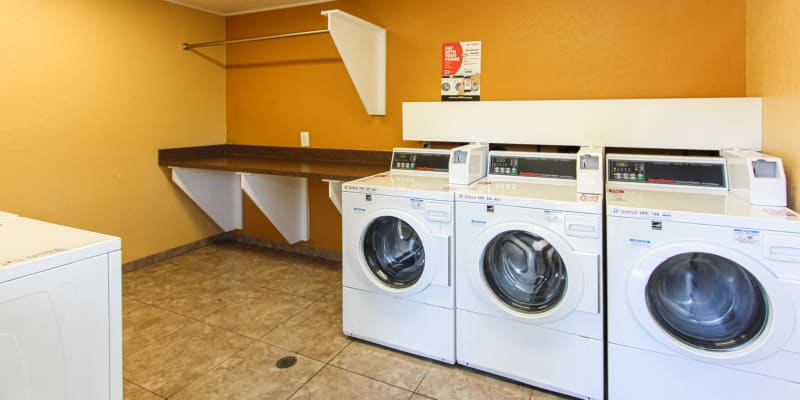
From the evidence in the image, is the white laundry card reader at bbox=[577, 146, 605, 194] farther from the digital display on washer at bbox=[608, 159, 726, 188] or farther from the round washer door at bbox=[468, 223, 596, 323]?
the round washer door at bbox=[468, 223, 596, 323]

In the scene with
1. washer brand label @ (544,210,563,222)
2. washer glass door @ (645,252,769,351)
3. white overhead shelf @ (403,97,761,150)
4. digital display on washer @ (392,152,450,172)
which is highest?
white overhead shelf @ (403,97,761,150)

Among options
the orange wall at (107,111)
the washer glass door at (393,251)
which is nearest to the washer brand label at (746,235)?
the washer glass door at (393,251)

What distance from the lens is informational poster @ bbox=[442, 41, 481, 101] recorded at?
10.0 ft

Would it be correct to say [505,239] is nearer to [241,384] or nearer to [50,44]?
[241,384]

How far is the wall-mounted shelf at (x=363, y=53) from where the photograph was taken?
3012 mm

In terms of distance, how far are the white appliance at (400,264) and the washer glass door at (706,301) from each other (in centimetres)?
89

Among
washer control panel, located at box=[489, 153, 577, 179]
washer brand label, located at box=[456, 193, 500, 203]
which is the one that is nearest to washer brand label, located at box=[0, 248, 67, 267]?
washer brand label, located at box=[456, 193, 500, 203]

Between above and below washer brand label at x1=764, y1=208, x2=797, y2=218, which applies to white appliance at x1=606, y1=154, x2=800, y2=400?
below

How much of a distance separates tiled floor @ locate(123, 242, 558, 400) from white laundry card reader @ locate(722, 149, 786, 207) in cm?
122

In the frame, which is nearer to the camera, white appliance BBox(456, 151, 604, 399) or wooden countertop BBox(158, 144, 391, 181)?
white appliance BBox(456, 151, 604, 399)

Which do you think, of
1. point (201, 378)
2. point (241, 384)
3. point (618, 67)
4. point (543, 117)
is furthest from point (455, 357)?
point (618, 67)

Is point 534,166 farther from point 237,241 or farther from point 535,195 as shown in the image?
point 237,241

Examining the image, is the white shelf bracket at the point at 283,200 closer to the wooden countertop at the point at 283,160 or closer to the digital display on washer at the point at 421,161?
the wooden countertop at the point at 283,160

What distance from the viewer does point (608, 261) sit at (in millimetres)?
1850
